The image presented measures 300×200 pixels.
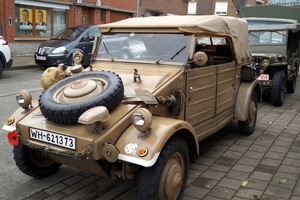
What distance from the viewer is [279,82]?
8.71 metres

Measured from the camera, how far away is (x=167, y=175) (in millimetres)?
3334

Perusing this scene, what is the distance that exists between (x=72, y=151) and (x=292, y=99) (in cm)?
838

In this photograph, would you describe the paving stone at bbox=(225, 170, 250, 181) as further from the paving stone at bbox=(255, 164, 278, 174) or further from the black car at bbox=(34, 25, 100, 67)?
the black car at bbox=(34, 25, 100, 67)

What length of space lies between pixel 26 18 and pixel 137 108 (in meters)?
16.2

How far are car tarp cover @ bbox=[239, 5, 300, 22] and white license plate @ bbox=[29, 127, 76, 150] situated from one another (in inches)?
408

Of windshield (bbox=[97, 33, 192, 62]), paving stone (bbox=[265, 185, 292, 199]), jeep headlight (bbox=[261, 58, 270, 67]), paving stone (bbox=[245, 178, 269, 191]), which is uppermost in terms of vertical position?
windshield (bbox=[97, 33, 192, 62])

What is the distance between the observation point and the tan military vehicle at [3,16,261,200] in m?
3.15

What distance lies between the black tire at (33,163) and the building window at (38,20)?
1488 centimetres

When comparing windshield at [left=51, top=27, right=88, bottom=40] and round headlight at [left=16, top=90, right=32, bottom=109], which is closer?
round headlight at [left=16, top=90, right=32, bottom=109]

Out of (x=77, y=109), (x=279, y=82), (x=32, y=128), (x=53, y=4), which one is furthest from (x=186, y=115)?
(x=53, y=4)

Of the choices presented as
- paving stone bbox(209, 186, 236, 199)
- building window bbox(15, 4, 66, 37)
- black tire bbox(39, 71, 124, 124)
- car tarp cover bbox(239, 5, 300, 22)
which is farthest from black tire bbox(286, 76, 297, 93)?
building window bbox(15, 4, 66, 37)

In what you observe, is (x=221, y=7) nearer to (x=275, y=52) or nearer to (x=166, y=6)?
(x=166, y=6)

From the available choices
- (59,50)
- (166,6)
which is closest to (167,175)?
(59,50)

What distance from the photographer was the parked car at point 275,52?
28.8 feet
